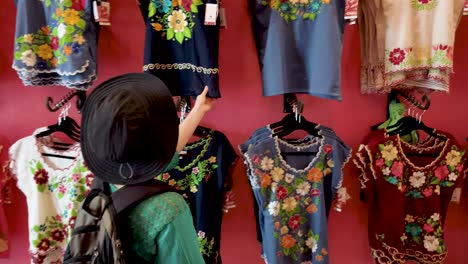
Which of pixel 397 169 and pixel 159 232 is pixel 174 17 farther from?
pixel 397 169

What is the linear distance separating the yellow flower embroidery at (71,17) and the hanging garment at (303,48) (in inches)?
27.1

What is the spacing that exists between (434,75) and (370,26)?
0.33m

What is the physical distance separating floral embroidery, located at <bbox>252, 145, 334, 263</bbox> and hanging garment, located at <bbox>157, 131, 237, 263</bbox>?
141 mm

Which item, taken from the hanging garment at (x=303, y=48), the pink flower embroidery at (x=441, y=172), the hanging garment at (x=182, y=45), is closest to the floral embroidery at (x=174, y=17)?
the hanging garment at (x=182, y=45)

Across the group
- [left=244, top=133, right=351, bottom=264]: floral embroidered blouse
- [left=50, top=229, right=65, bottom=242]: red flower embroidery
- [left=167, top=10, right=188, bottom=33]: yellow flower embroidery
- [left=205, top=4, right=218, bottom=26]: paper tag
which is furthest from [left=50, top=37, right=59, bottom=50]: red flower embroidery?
[left=244, top=133, right=351, bottom=264]: floral embroidered blouse

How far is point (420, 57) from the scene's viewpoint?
5.42ft

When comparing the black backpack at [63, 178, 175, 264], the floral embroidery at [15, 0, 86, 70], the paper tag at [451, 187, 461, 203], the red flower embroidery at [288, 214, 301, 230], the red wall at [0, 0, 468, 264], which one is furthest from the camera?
the paper tag at [451, 187, 461, 203]

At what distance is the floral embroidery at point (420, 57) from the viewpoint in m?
1.63

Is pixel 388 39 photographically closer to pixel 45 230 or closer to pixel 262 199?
pixel 262 199

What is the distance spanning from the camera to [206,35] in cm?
155

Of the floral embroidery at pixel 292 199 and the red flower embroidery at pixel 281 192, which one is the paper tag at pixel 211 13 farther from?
the red flower embroidery at pixel 281 192

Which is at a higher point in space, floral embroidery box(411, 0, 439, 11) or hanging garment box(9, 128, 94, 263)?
floral embroidery box(411, 0, 439, 11)

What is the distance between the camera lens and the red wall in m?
1.76

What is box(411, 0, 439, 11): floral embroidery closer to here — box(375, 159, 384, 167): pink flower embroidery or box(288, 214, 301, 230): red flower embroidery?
box(375, 159, 384, 167): pink flower embroidery
